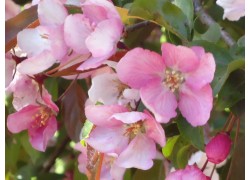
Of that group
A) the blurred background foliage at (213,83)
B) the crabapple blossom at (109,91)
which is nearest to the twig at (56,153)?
the blurred background foliage at (213,83)

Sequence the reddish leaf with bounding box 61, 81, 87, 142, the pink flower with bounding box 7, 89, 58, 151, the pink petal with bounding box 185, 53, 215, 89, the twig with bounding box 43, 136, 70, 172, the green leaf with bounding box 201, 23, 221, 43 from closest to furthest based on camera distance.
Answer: the pink petal with bounding box 185, 53, 215, 89
the green leaf with bounding box 201, 23, 221, 43
the pink flower with bounding box 7, 89, 58, 151
the reddish leaf with bounding box 61, 81, 87, 142
the twig with bounding box 43, 136, 70, 172

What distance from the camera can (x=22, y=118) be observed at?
822mm

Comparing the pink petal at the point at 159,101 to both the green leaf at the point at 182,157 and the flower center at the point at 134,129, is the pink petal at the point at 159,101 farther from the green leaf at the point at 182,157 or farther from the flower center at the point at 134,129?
the green leaf at the point at 182,157

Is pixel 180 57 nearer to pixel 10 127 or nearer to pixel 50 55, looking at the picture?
pixel 50 55

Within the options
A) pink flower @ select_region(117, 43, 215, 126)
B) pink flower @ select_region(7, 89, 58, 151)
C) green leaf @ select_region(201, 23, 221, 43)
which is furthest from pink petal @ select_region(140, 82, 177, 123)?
pink flower @ select_region(7, 89, 58, 151)

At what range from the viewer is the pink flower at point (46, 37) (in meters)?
0.65

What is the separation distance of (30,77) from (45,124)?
0.07m

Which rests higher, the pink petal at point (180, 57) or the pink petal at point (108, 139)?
the pink petal at point (180, 57)

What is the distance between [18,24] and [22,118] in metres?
0.17

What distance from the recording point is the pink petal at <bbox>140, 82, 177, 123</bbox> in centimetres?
62

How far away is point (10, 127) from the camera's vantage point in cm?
84

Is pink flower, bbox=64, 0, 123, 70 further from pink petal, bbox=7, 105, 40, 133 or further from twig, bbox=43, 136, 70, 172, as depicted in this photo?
twig, bbox=43, 136, 70, 172

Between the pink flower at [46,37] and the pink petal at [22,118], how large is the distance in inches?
6.0

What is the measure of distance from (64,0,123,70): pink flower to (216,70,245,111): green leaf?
0.13m
